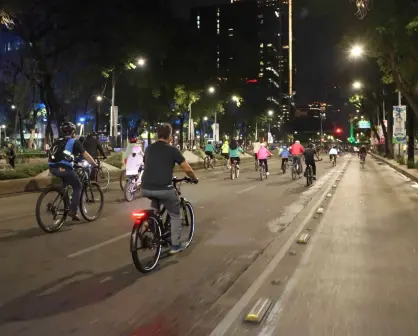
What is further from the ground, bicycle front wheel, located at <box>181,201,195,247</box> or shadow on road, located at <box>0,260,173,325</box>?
bicycle front wheel, located at <box>181,201,195,247</box>

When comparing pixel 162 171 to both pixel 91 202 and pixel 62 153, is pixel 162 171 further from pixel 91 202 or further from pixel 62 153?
pixel 91 202

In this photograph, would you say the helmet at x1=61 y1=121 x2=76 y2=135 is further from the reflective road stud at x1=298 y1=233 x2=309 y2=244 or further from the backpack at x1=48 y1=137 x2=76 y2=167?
the reflective road stud at x1=298 y1=233 x2=309 y2=244

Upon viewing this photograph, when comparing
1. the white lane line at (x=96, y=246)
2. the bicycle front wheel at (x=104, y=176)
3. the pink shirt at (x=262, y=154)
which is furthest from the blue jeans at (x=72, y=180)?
the pink shirt at (x=262, y=154)

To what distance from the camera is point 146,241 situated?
22.5ft

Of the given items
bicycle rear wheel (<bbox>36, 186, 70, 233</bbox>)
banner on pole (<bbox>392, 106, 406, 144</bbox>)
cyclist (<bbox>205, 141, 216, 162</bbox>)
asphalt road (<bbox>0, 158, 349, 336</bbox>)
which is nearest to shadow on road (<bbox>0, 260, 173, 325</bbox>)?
asphalt road (<bbox>0, 158, 349, 336</bbox>)

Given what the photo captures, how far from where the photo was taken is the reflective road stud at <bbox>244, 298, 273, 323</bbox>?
509 centimetres

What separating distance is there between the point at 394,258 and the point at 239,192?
390 inches

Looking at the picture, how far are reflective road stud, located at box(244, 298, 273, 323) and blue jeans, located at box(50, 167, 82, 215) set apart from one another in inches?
202

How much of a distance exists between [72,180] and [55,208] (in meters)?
0.59

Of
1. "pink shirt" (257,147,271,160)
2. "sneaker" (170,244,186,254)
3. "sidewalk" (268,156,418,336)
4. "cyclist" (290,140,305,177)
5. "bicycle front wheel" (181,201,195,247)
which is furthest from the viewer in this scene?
"pink shirt" (257,147,271,160)

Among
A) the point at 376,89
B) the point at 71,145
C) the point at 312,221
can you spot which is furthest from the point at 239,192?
the point at 376,89

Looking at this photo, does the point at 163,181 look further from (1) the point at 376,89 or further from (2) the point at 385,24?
(1) the point at 376,89

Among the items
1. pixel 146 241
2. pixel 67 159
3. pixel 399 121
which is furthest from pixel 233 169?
pixel 146 241

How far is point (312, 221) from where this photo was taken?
1151 centimetres
